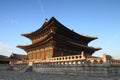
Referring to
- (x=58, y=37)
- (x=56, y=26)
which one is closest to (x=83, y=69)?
(x=58, y=37)

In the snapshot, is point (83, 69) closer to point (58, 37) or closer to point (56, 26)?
point (58, 37)

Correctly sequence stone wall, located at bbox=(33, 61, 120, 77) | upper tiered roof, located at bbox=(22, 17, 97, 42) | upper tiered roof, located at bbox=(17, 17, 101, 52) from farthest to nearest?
upper tiered roof, located at bbox=(22, 17, 97, 42) < upper tiered roof, located at bbox=(17, 17, 101, 52) < stone wall, located at bbox=(33, 61, 120, 77)

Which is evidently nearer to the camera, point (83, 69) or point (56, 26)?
point (83, 69)

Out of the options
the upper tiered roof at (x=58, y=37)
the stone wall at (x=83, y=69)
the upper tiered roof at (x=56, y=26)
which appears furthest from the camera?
the upper tiered roof at (x=56, y=26)

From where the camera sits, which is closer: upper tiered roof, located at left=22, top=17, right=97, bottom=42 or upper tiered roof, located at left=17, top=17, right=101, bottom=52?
upper tiered roof, located at left=17, top=17, right=101, bottom=52

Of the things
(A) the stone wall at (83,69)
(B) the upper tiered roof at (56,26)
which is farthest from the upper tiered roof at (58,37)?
(A) the stone wall at (83,69)

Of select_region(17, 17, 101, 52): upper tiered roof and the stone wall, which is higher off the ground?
select_region(17, 17, 101, 52): upper tiered roof

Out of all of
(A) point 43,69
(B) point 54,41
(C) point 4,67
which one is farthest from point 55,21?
(C) point 4,67

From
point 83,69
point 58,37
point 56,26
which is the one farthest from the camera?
point 56,26

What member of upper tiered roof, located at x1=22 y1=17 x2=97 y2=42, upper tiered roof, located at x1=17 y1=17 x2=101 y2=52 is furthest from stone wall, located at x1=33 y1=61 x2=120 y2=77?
upper tiered roof, located at x1=22 y1=17 x2=97 y2=42

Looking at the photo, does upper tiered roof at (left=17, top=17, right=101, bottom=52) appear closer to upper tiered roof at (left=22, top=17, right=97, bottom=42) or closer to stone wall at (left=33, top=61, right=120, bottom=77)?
upper tiered roof at (left=22, top=17, right=97, bottom=42)

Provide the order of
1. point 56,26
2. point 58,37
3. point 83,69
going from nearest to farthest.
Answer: point 83,69 < point 58,37 < point 56,26

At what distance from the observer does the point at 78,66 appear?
64.7ft

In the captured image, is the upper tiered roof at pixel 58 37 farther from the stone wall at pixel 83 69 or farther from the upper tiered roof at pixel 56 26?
the stone wall at pixel 83 69
